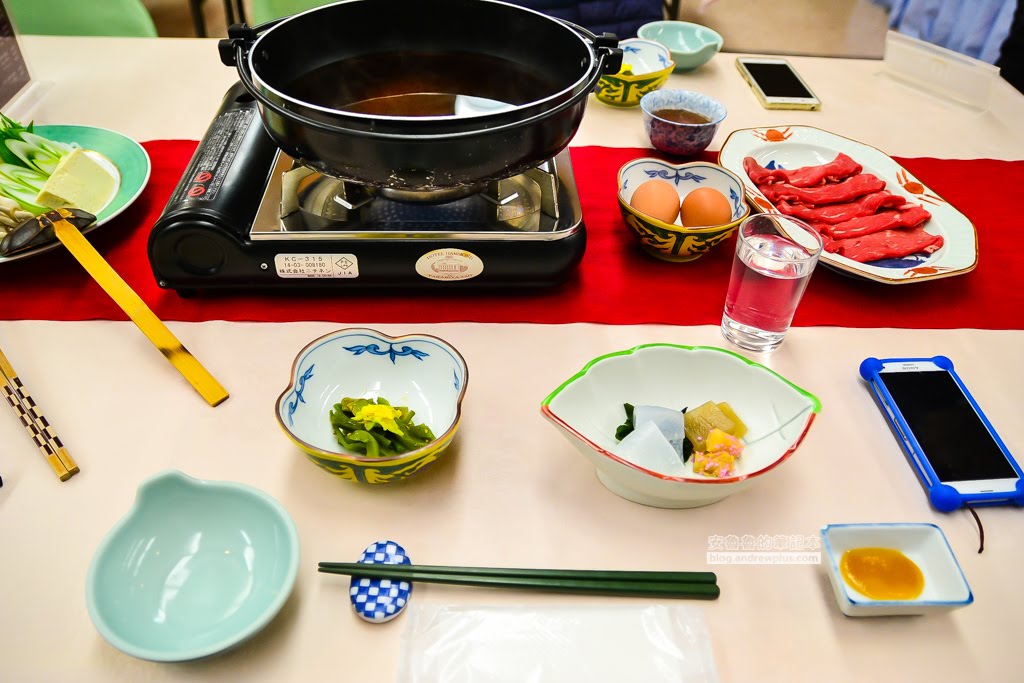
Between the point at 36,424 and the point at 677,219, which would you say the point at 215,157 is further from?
the point at 677,219

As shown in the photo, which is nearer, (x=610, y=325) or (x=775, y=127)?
(x=610, y=325)

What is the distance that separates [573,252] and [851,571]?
56 cm

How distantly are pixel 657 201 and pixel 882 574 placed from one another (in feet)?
2.14

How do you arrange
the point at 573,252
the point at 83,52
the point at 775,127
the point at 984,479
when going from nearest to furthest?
the point at 984,479 → the point at 573,252 → the point at 775,127 → the point at 83,52

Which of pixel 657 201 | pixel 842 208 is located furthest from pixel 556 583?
pixel 842 208

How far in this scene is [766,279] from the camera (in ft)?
3.40

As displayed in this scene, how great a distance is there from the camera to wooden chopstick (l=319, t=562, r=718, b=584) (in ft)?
2.51

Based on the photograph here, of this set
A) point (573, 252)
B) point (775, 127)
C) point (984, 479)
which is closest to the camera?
point (984, 479)

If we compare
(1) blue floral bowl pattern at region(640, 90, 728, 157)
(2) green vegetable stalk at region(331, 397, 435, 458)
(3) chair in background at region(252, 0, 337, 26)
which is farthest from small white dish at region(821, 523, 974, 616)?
(3) chair in background at region(252, 0, 337, 26)

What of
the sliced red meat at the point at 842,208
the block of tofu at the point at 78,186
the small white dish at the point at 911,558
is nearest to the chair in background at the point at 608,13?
the sliced red meat at the point at 842,208

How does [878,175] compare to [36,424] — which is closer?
[36,424]

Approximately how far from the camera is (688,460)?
0.87 metres

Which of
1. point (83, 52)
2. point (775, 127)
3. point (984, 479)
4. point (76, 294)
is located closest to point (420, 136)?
point (76, 294)

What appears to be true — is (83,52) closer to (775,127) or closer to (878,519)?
(775,127)
